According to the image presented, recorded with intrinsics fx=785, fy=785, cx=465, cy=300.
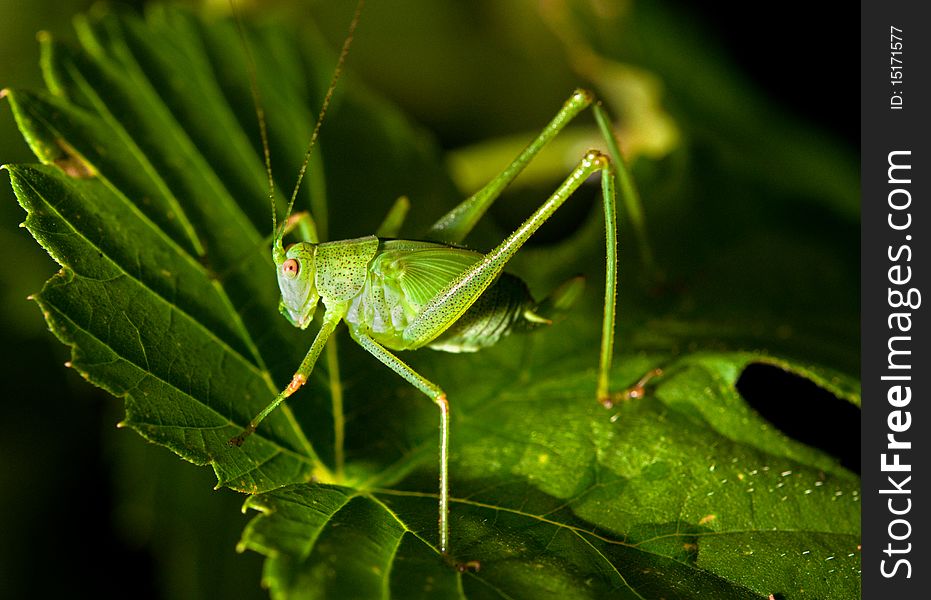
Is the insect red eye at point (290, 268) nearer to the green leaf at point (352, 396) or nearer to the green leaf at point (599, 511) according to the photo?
the green leaf at point (352, 396)

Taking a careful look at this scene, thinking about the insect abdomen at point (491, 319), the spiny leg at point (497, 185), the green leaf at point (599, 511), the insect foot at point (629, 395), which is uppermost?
the spiny leg at point (497, 185)

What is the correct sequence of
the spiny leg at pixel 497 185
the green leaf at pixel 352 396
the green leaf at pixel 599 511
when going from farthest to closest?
the spiny leg at pixel 497 185
the green leaf at pixel 352 396
the green leaf at pixel 599 511

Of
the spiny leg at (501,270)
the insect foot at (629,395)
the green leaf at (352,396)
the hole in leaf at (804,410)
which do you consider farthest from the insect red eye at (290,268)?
the hole in leaf at (804,410)

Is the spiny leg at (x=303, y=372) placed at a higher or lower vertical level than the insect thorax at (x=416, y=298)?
lower
